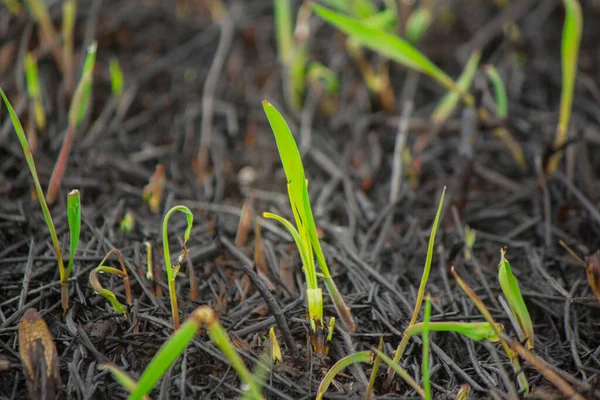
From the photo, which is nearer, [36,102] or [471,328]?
[471,328]

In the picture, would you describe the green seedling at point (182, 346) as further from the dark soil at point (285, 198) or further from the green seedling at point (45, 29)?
the green seedling at point (45, 29)

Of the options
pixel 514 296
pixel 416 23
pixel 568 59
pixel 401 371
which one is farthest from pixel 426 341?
pixel 416 23

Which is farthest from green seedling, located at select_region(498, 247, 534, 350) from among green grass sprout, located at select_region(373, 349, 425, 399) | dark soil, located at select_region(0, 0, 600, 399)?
green grass sprout, located at select_region(373, 349, 425, 399)

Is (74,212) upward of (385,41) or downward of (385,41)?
downward

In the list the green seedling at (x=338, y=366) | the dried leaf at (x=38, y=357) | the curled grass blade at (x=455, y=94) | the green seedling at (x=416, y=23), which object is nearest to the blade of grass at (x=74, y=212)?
the dried leaf at (x=38, y=357)

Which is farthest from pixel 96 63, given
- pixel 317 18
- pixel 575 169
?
pixel 575 169

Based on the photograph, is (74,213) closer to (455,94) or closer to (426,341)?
(426,341)

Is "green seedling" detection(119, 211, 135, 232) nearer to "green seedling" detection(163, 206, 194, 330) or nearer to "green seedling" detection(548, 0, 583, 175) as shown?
"green seedling" detection(163, 206, 194, 330)
